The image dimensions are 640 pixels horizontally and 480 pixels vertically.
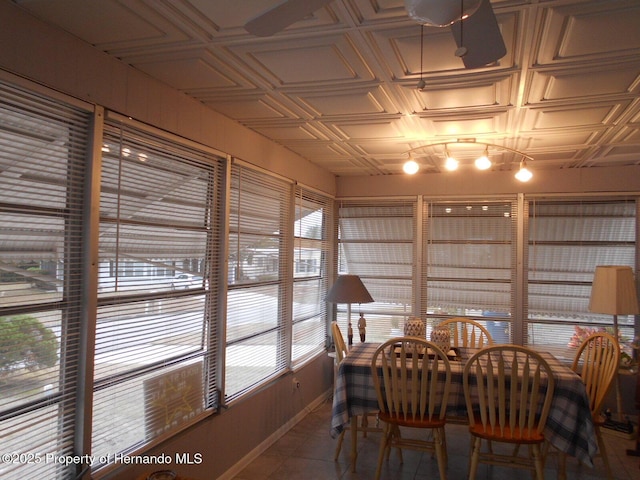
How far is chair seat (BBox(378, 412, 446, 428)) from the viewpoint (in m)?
3.03

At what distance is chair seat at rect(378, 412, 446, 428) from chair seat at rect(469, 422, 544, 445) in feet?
0.66

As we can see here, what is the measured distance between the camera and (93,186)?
2.20 meters

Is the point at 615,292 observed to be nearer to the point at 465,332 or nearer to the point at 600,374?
the point at 600,374

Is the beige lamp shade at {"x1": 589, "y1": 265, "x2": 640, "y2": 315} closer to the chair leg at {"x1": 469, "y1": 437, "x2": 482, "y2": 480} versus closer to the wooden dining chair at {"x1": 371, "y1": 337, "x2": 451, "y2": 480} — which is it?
the wooden dining chair at {"x1": 371, "y1": 337, "x2": 451, "y2": 480}

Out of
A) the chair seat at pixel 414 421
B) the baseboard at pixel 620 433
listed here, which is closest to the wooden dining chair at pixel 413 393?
the chair seat at pixel 414 421

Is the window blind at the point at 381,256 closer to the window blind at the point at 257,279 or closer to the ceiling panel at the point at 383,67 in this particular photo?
the window blind at the point at 257,279

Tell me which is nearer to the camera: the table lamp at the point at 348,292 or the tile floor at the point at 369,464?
the tile floor at the point at 369,464

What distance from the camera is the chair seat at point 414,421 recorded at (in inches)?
119

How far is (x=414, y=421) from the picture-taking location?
3.06m

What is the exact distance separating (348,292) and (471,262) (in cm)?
173

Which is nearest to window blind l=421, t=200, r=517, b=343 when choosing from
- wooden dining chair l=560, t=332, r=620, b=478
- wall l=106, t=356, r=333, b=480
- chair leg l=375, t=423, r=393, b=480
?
wooden dining chair l=560, t=332, r=620, b=478

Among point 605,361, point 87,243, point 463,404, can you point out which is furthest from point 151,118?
point 605,361

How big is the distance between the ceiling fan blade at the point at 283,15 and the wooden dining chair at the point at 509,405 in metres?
2.16

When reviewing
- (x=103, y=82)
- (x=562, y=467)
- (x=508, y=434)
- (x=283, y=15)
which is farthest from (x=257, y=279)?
(x=283, y=15)
